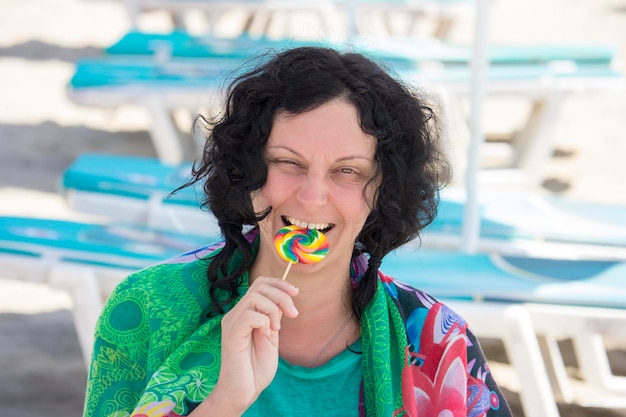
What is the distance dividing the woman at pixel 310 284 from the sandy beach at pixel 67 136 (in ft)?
7.78

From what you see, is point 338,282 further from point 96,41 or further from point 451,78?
point 96,41

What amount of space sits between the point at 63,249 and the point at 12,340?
1.02 metres

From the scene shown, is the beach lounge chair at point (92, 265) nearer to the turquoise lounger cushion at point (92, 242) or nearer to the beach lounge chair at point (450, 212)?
the turquoise lounger cushion at point (92, 242)

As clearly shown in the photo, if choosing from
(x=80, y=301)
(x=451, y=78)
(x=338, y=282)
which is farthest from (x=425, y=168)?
(x=451, y=78)

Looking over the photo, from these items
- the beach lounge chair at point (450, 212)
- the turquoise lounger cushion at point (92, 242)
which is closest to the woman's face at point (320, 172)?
the turquoise lounger cushion at point (92, 242)

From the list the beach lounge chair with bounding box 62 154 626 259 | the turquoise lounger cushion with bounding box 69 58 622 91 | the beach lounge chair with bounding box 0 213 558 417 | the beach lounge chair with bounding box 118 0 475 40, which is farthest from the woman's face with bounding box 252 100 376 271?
the beach lounge chair with bounding box 118 0 475 40

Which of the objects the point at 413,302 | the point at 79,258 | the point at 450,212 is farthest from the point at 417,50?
the point at 413,302

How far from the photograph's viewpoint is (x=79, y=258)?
12.8 feet

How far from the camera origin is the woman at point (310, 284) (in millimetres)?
1818

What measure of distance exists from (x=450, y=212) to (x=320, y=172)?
309 centimetres

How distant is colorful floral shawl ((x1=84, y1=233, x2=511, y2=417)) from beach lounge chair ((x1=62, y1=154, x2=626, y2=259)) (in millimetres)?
2290

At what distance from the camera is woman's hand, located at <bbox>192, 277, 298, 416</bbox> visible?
1.65 meters

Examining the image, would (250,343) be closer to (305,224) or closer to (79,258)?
(305,224)

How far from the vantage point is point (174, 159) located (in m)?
6.59
